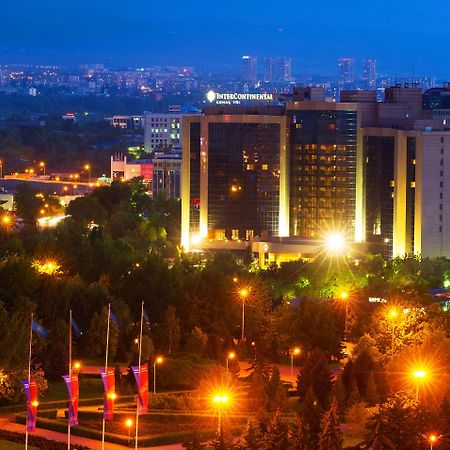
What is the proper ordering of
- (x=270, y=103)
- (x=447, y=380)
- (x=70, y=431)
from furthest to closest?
(x=270, y=103) < (x=447, y=380) < (x=70, y=431)

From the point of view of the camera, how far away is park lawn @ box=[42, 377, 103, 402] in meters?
32.6

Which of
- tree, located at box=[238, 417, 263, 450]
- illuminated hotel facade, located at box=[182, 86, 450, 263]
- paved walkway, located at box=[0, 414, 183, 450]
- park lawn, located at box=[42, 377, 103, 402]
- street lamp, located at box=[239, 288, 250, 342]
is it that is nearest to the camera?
tree, located at box=[238, 417, 263, 450]

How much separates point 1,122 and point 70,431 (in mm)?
114590

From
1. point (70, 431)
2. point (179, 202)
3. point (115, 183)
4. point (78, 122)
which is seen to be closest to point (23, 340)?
point (70, 431)

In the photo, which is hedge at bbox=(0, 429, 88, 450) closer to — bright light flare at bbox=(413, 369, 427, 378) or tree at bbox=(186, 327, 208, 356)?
bright light flare at bbox=(413, 369, 427, 378)

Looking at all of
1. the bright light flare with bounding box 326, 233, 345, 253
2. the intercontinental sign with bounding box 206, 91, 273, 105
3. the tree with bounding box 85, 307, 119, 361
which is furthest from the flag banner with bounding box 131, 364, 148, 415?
the intercontinental sign with bounding box 206, 91, 273, 105

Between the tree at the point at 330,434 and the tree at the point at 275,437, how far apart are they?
57cm

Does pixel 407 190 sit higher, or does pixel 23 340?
pixel 407 190

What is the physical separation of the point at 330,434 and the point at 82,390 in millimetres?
7332

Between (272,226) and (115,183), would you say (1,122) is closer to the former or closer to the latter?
(115,183)

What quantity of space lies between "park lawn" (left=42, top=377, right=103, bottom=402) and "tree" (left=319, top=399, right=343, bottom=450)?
6.30 metres

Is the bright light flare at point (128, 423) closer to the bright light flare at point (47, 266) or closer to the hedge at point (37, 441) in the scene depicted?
the hedge at point (37, 441)

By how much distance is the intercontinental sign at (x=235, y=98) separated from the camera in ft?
185

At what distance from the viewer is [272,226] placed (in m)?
55.0
